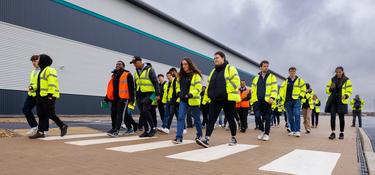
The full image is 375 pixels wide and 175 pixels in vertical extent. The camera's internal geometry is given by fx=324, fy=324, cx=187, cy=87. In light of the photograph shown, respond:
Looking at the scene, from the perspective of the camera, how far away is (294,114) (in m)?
9.30

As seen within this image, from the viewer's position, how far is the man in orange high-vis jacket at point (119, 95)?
755 cm

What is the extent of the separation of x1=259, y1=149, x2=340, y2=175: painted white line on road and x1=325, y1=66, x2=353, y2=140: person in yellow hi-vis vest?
3.17m

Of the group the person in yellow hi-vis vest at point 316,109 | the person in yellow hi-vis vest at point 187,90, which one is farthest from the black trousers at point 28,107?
the person in yellow hi-vis vest at point 316,109

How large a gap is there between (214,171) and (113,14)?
21.3 m

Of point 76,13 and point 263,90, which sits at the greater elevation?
point 76,13

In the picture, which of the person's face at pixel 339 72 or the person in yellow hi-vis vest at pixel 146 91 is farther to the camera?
the person's face at pixel 339 72

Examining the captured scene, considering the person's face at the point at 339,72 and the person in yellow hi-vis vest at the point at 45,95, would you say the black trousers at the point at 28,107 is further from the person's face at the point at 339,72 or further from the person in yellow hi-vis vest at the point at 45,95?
the person's face at the point at 339,72

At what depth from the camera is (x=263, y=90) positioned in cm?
805

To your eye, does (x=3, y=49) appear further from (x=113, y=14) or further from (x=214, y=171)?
(x=214, y=171)

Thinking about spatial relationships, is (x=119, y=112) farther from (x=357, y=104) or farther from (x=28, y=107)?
(x=357, y=104)

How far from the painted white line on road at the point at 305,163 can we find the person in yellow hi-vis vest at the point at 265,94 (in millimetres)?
2344

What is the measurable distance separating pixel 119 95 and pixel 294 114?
4999mm

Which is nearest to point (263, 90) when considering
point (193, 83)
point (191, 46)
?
point (193, 83)

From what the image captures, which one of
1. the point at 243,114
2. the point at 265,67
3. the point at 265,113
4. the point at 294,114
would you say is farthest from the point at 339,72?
the point at 243,114
